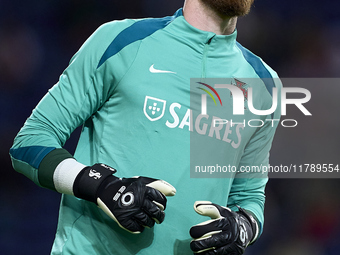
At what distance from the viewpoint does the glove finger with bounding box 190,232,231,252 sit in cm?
121

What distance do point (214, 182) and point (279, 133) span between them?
191cm

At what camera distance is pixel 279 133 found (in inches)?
125

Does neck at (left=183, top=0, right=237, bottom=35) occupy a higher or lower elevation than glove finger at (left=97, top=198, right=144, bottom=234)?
higher

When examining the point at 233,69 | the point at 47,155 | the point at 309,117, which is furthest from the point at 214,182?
the point at 309,117

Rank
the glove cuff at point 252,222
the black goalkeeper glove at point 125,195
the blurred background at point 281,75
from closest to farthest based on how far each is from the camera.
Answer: the black goalkeeper glove at point 125,195, the glove cuff at point 252,222, the blurred background at point 281,75

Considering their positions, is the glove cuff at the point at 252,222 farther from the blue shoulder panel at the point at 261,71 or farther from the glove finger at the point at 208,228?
the blue shoulder panel at the point at 261,71

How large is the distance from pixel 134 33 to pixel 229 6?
0.94 ft

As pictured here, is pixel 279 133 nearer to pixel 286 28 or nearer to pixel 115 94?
pixel 286 28

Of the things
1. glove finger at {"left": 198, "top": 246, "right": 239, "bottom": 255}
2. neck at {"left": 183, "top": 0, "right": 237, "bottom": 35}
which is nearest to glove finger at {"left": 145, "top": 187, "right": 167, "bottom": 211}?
glove finger at {"left": 198, "top": 246, "right": 239, "bottom": 255}

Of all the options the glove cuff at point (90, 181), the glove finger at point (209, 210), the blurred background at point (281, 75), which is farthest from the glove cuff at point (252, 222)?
the blurred background at point (281, 75)

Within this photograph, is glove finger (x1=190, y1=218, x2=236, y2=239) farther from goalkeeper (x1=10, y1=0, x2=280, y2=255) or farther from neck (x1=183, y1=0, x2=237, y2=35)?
neck (x1=183, y1=0, x2=237, y2=35)

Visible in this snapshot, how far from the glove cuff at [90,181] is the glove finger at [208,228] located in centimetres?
27

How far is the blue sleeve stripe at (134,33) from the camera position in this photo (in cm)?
132

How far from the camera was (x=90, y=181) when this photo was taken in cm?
113
